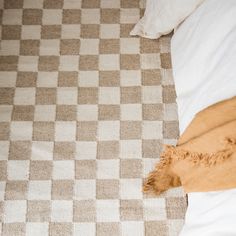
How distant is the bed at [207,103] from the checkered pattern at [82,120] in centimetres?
15

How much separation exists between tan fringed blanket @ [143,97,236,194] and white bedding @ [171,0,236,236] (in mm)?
32

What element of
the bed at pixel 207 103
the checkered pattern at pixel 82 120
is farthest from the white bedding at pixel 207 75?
the checkered pattern at pixel 82 120

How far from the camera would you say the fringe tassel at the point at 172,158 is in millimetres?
888

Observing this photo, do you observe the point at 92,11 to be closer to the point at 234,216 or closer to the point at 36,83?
the point at 36,83

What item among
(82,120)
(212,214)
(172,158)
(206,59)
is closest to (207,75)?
(206,59)

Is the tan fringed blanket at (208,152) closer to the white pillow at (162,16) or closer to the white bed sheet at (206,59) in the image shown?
the white bed sheet at (206,59)

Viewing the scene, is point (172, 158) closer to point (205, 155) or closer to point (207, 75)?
point (205, 155)

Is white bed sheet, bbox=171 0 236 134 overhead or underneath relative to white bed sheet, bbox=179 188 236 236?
overhead

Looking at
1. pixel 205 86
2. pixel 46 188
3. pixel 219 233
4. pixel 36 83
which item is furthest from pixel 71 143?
pixel 219 233

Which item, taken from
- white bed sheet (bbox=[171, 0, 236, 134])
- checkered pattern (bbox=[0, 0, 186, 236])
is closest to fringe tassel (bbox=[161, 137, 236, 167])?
white bed sheet (bbox=[171, 0, 236, 134])

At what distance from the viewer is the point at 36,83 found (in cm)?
149

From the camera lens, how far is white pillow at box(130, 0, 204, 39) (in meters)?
1.27

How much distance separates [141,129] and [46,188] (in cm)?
38

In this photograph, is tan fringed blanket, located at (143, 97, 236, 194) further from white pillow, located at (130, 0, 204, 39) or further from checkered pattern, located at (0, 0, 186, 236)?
white pillow, located at (130, 0, 204, 39)
